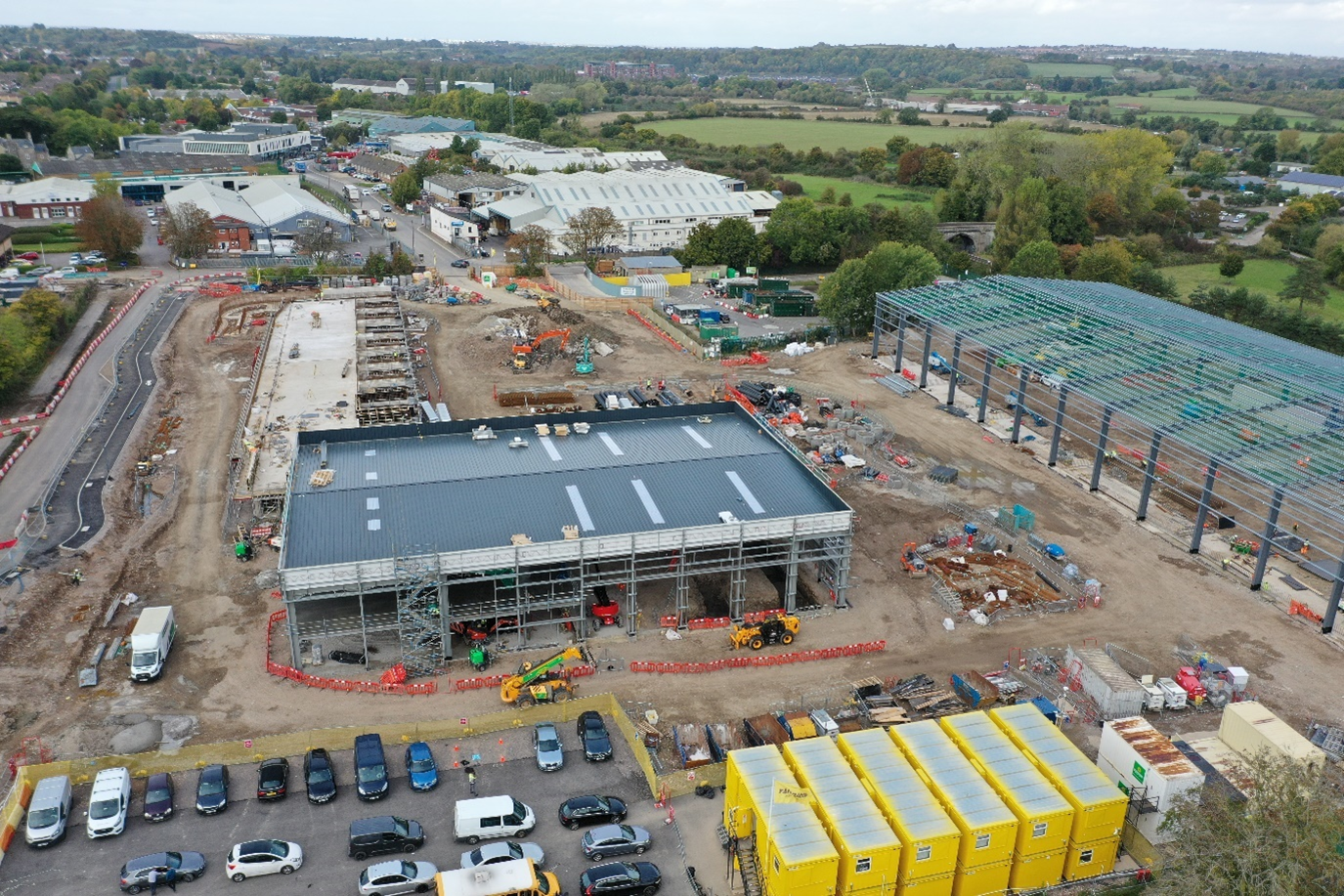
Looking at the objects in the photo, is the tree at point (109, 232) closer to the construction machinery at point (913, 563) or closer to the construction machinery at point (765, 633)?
the construction machinery at point (765, 633)

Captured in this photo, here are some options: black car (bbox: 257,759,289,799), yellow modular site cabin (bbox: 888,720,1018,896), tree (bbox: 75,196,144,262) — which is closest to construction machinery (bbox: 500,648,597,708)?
black car (bbox: 257,759,289,799)

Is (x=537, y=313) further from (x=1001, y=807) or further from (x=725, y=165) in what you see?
(x=725, y=165)

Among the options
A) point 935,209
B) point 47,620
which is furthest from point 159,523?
point 935,209

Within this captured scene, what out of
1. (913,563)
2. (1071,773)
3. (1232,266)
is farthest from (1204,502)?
(1232,266)

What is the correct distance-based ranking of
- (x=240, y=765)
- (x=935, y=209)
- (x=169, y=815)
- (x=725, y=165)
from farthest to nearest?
(x=725, y=165)
(x=935, y=209)
(x=240, y=765)
(x=169, y=815)

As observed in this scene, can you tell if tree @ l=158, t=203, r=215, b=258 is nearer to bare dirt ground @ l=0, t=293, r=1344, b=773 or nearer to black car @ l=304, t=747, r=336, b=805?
bare dirt ground @ l=0, t=293, r=1344, b=773
